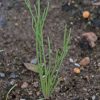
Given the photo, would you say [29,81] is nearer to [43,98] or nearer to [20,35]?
[43,98]

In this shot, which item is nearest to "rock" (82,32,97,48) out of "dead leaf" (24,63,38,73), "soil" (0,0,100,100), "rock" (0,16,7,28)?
"soil" (0,0,100,100)

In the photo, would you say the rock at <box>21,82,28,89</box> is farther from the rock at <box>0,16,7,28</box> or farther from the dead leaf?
the rock at <box>0,16,7,28</box>

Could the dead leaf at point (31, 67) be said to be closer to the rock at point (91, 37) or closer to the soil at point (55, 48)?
the soil at point (55, 48)

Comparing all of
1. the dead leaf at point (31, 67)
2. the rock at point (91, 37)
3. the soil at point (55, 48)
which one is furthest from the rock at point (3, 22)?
the rock at point (91, 37)

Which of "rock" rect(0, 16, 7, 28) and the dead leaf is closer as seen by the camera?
the dead leaf

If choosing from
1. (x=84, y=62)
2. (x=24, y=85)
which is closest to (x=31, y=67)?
(x=24, y=85)

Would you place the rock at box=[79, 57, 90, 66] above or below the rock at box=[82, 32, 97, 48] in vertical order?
below
